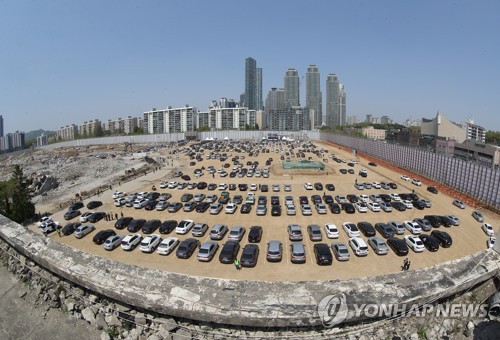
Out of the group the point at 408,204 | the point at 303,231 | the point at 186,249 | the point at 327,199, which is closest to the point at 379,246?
the point at 303,231

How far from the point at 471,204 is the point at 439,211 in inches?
212

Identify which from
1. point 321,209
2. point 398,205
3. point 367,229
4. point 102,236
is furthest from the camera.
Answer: point 398,205

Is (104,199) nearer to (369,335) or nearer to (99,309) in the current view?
(99,309)

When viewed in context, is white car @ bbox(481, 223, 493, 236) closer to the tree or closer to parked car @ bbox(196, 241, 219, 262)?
parked car @ bbox(196, 241, 219, 262)

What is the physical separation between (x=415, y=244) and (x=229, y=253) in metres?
12.8

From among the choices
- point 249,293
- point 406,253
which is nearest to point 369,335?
Answer: point 249,293

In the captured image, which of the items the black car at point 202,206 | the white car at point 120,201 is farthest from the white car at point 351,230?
the white car at point 120,201

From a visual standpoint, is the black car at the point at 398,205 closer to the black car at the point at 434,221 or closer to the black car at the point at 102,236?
the black car at the point at 434,221

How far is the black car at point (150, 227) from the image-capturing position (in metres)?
23.8

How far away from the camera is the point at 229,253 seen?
18688 millimetres

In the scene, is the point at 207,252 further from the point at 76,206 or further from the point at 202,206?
the point at 76,206

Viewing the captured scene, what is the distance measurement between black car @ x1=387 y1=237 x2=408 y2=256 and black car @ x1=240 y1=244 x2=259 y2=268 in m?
9.40

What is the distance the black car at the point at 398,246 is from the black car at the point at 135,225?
19.9 metres

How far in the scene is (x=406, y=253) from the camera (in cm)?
1925
